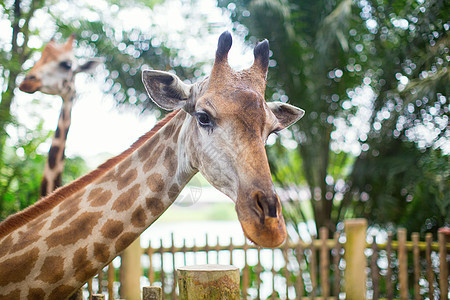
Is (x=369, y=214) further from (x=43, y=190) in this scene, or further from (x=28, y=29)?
(x=28, y=29)

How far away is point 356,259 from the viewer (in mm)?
4926

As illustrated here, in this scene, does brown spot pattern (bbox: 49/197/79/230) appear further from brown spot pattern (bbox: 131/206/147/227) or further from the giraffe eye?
the giraffe eye

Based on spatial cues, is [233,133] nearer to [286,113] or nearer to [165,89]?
[165,89]

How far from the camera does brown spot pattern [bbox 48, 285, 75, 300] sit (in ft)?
6.81

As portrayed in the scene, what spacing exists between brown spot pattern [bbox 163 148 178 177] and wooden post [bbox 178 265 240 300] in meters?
0.56

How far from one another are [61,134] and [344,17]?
14.1 feet

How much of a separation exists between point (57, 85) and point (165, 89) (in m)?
2.39

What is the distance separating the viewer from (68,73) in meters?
4.10

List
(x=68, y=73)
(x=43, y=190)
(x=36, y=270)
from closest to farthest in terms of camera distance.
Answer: (x=36, y=270) → (x=43, y=190) → (x=68, y=73)

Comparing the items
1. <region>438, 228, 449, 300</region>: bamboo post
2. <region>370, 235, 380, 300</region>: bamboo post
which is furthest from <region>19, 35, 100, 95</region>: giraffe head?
<region>438, 228, 449, 300</region>: bamboo post

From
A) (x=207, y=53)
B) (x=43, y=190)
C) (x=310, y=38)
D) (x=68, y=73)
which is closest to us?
(x=43, y=190)

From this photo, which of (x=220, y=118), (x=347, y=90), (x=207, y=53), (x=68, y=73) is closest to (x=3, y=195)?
(x=68, y=73)

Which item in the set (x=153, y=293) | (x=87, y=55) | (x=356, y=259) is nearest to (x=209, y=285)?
(x=153, y=293)

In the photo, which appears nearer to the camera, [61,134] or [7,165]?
[61,134]
